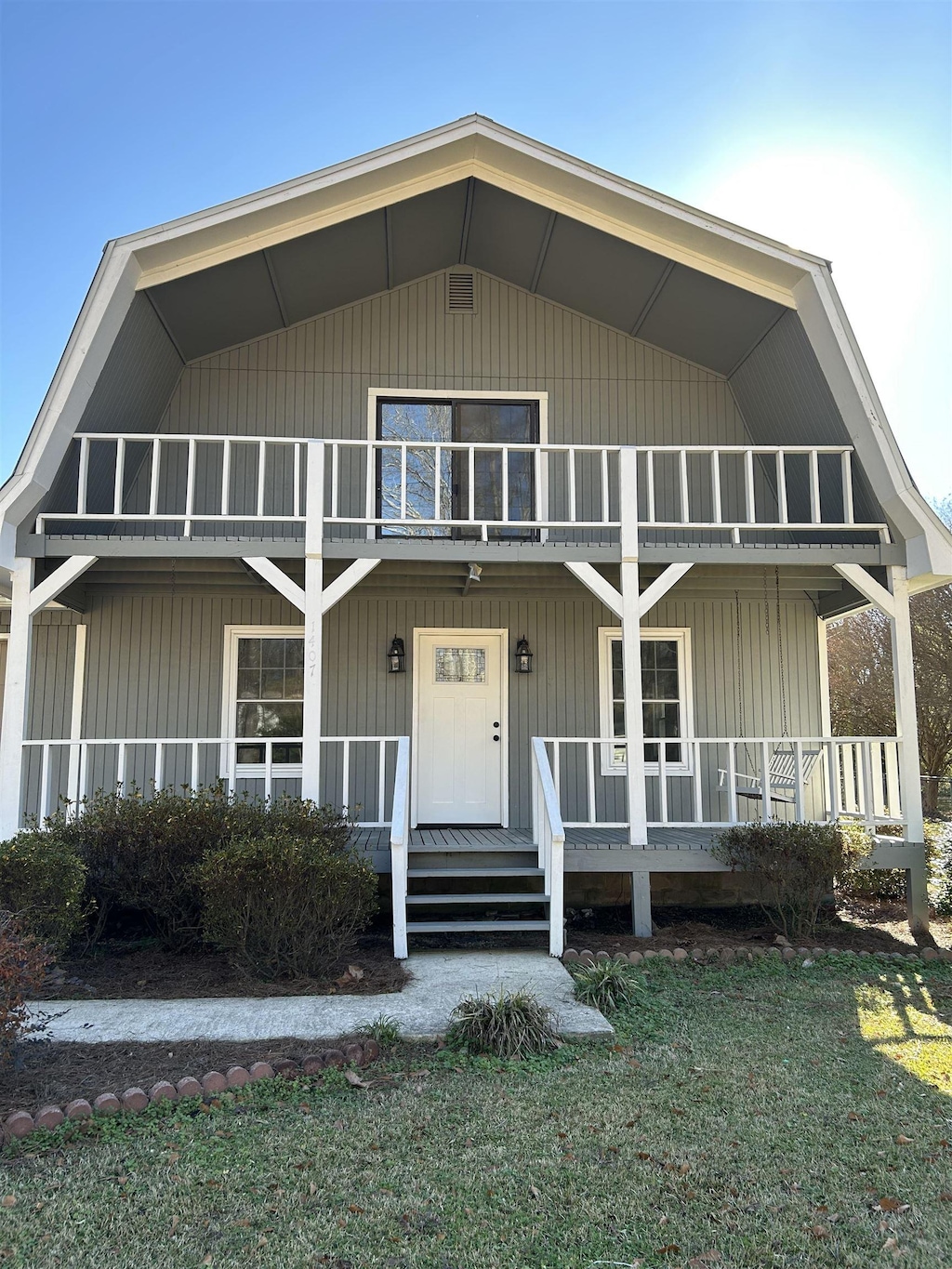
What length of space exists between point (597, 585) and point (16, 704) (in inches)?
202

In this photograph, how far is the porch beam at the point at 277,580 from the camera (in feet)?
24.9

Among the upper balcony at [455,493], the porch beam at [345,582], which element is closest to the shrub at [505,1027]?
the porch beam at [345,582]

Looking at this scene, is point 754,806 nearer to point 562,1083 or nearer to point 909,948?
point 909,948

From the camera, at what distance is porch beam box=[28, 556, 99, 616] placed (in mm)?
7637

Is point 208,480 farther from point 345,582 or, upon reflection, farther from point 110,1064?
point 110,1064

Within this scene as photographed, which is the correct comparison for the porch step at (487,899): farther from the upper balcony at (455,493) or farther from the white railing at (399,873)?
the upper balcony at (455,493)

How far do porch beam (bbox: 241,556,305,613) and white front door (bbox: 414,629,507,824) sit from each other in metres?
2.24

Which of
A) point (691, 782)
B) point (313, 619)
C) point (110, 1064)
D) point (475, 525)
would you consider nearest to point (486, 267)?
point (475, 525)

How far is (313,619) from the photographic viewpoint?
298 inches

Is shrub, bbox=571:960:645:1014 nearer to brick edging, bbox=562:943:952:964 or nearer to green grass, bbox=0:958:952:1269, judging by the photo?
green grass, bbox=0:958:952:1269

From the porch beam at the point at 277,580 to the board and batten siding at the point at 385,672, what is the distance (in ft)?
5.80

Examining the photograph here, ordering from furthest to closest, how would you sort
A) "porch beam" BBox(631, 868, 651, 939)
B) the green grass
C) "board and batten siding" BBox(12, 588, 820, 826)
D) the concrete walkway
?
1. "board and batten siding" BBox(12, 588, 820, 826)
2. "porch beam" BBox(631, 868, 651, 939)
3. the concrete walkway
4. the green grass

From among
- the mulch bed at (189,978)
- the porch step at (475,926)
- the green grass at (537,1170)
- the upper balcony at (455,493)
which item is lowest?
the green grass at (537,1170)

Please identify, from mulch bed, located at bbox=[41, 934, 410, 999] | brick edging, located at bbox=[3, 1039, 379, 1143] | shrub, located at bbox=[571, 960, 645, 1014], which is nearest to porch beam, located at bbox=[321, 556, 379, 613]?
mulch bed, located at bbox=[41, 934, 410, 999]
